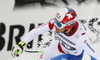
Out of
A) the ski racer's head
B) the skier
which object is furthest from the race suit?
the ski racer's head

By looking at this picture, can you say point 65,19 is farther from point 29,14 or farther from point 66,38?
point 29,14

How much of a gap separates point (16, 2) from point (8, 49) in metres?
1.11

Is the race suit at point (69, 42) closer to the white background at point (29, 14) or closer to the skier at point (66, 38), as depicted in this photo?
the skier at point (66, 38)

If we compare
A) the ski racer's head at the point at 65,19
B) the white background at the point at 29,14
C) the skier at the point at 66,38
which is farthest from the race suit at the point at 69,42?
the white background at the point at 29,14

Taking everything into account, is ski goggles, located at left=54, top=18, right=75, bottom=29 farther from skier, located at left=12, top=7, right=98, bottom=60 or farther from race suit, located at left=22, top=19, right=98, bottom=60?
race suit, located at left=22, top=19, right=98, bottom=60

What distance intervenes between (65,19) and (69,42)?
0.39 metres

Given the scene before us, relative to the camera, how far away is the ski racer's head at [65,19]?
279 cm

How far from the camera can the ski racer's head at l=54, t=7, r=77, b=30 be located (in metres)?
2.79

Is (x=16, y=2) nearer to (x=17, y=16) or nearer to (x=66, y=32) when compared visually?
(x=17, y=16)

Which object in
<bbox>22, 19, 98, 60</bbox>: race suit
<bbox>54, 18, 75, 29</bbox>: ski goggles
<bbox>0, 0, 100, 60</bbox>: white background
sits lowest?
<bbox>22, 19, 98, 60</bbox>: race suit

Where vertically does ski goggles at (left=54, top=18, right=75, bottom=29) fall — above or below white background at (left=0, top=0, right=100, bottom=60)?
below

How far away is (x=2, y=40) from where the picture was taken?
4.80m

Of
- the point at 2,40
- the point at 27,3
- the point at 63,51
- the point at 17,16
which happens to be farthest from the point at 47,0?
the point at 63,51

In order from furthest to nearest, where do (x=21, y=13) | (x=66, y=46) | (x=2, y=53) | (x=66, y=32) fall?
(x=21, y=13) < (x=2, y=53) < (x=66, y=46) < (x=66, y=32)
